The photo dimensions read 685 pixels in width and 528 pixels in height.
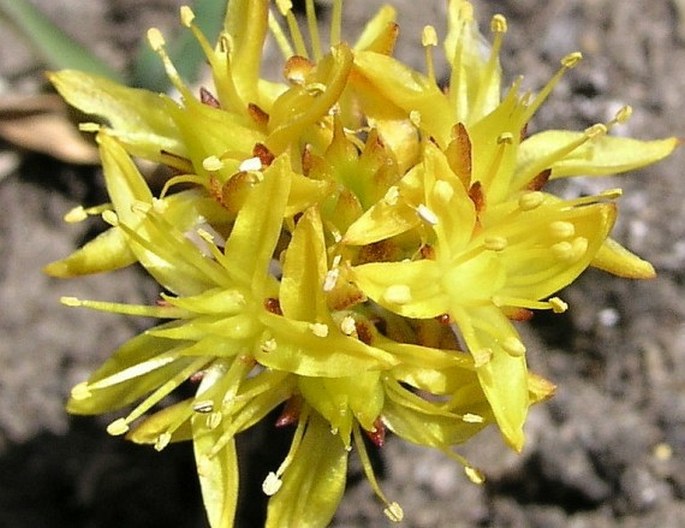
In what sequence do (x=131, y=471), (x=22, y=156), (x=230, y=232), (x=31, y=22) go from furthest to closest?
(x=22, y=156), (x=131, y=471), (x=31, y=22), (x=230, y=232)

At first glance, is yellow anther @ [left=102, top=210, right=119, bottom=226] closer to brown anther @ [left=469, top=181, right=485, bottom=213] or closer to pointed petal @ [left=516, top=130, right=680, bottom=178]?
brown anther @ [left=469, top=181, right=485, bottom=213]

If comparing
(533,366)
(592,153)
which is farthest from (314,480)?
(533,366)

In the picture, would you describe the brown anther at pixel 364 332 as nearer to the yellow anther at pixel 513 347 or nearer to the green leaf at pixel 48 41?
the yellow anther at pixel 513 347

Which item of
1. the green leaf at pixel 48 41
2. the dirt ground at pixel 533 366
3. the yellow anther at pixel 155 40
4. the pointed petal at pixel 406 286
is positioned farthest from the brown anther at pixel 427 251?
the green leaf at pixel 48 41

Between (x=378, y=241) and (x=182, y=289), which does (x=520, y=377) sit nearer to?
(x=378, y=241)

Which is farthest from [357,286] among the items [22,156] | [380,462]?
[22,156]
